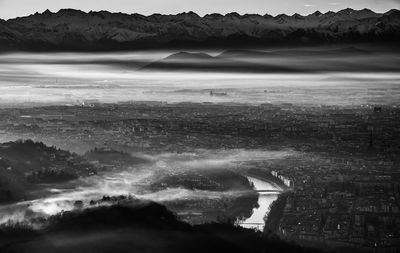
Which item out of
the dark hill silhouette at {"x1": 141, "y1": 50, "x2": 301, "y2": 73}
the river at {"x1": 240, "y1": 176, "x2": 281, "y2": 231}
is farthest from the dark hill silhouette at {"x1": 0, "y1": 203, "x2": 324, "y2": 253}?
the dark hill silhouette at {"x1": 141, "y1": 50, "x2": 301, "y2": 73}

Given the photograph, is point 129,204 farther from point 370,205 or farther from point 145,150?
point 145,150

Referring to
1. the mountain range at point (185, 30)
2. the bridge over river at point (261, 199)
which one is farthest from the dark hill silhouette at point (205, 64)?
the bridge over river at point (261, 199)

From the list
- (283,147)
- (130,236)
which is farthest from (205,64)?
(130,236)

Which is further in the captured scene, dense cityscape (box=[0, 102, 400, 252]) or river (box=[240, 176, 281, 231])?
dense cityscape (box=[0, 102, 400, 252])

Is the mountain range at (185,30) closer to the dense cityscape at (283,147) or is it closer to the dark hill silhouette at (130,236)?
the dense cityscape at (283,147)

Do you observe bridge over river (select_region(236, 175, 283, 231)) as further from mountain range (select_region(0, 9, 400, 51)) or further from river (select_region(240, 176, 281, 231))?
mountain range (select_region(0, 9, 400, 51))

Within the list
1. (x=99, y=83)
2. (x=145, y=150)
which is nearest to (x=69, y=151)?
(x=145, y=150)

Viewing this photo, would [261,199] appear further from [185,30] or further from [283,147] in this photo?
[185,30]
